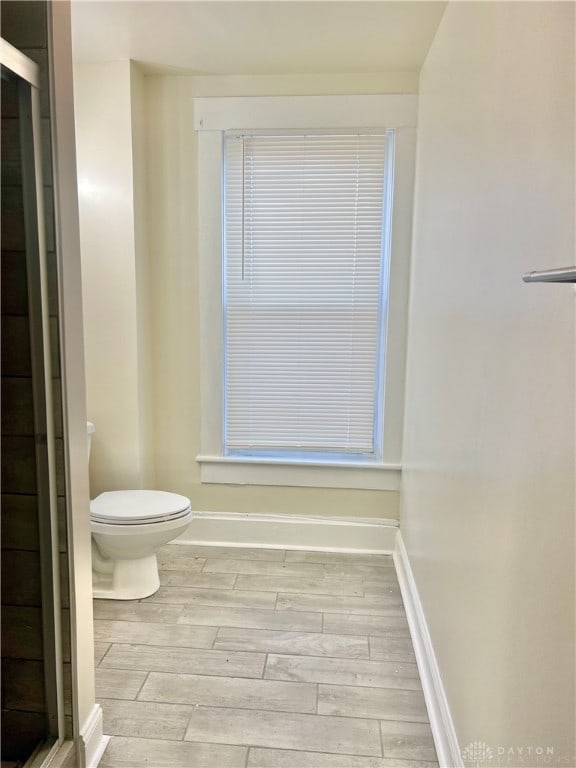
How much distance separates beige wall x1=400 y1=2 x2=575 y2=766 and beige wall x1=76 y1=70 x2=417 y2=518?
103cm

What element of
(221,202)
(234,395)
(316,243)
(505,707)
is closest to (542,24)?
(505,707)

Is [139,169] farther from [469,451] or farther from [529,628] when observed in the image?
[529,628]

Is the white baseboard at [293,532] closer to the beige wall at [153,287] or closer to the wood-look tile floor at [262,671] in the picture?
the beige wall at [153,287]

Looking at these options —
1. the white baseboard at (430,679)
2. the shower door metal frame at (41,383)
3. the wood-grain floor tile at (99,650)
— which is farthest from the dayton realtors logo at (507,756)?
the wood-grain floor tile at (99,650)

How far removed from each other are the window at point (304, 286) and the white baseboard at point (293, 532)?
21 centimetres

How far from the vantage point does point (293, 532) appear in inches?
116

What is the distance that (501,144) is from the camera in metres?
1.24

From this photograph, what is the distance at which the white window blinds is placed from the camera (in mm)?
2713

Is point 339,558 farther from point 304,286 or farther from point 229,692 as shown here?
point 304,286

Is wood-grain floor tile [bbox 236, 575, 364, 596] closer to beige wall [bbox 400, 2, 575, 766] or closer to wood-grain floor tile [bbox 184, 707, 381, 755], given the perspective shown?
beige wall [bbox 400, 2, 575, 766]

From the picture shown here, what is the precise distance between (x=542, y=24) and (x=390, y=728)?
188cm

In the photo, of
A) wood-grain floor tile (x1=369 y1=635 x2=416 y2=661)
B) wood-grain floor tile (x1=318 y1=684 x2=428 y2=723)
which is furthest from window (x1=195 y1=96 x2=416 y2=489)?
wood-grain floor tile (x1=318 y1=684 x2=428 y2=723)

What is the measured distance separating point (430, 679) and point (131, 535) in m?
1.28

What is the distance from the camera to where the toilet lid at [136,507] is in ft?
7.51
